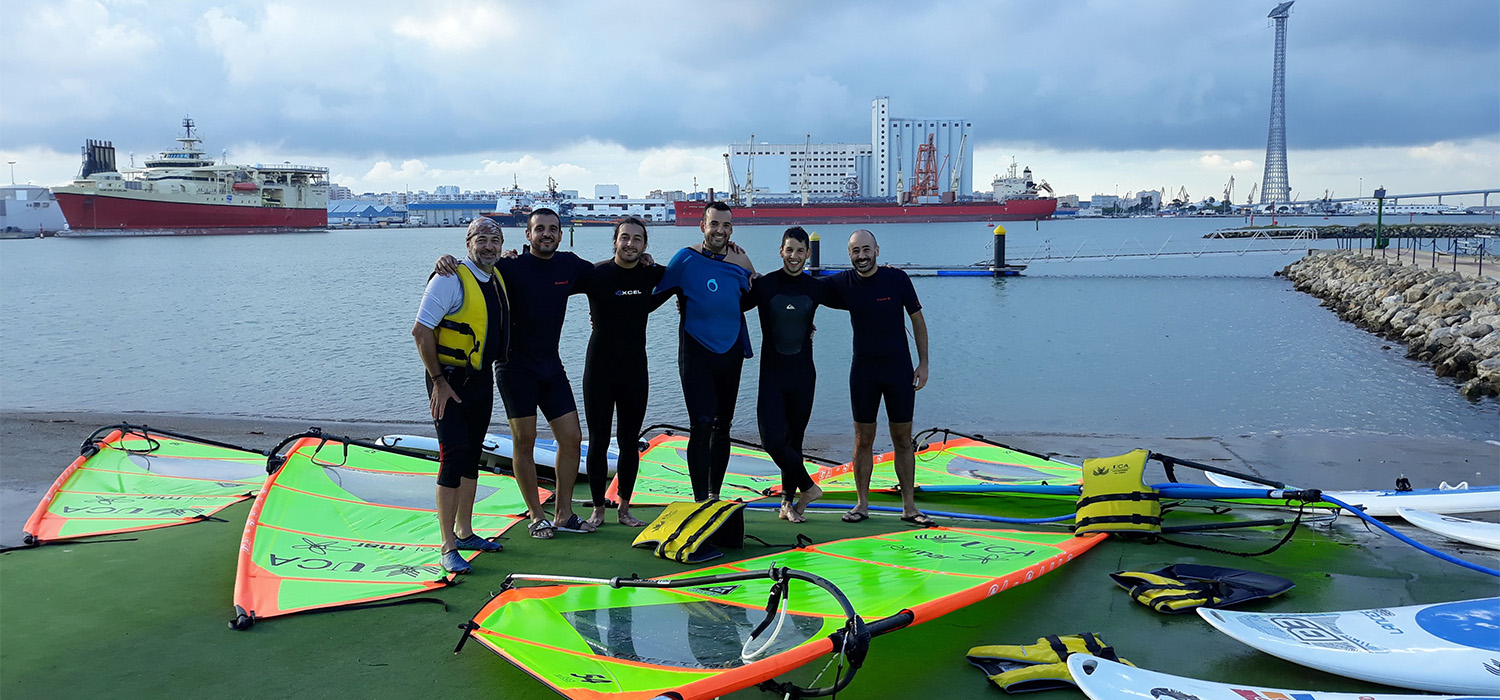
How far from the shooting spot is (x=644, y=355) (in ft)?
16.7

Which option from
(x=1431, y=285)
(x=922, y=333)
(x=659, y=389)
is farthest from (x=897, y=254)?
(x=922, y=333)

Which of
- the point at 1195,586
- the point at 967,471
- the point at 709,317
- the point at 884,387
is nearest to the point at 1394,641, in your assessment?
the point at 1195,586

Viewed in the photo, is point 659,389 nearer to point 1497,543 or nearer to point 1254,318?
point 1497,543

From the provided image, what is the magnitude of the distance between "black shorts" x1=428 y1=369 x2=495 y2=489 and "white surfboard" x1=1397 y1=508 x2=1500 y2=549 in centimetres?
523

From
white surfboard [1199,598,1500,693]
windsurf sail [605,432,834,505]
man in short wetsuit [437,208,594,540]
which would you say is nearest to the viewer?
white surfboard [1199,598,1500,693]

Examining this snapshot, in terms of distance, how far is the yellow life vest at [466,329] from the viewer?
171 inches

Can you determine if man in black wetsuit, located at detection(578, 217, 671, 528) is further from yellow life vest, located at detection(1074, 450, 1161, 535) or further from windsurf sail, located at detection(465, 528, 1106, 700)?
yellow life vest, located at detection(1074, 450, 1161, 535)

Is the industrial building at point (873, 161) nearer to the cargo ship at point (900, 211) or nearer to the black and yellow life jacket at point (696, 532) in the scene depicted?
the cargo ship at point (900, 211)

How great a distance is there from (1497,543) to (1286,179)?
179888 mm

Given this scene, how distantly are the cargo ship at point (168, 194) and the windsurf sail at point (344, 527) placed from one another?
288ft

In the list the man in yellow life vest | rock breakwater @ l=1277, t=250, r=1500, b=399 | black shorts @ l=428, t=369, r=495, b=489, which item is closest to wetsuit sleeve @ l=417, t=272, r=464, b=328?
the man in yellow life vest

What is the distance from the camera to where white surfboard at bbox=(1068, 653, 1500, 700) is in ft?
9.70

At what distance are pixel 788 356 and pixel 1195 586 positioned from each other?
2.34 m

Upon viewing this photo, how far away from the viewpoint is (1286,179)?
518 feet
